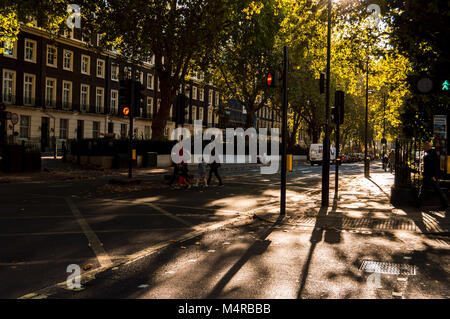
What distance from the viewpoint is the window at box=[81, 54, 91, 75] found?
156 ft

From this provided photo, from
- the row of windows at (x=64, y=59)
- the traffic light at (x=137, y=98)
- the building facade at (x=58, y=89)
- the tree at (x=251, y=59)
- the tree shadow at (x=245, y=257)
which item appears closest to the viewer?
the tree shadow at (x=245, y=257)

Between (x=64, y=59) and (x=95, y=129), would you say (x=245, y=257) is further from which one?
(x=95, y=129)

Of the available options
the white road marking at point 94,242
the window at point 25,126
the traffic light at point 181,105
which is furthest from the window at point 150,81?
the white road marking at point 94,242

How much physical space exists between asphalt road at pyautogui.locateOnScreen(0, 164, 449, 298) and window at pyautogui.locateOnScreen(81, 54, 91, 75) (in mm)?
39544

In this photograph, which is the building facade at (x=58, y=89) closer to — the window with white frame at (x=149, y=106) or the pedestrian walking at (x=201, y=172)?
the window with white frame at (x=149, y=106)

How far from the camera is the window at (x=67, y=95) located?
4554 cm

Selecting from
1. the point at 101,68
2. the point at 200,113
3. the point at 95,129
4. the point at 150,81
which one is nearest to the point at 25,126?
the point at 95,129

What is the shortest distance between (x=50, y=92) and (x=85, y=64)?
229 inches

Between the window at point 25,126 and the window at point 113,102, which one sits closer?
the window at point 25,126

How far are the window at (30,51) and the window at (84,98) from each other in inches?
A: 265

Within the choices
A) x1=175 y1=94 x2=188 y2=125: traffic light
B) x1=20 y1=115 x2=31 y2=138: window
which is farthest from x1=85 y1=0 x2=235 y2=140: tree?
x1=20 y1=115 x2=31 y2=138: window

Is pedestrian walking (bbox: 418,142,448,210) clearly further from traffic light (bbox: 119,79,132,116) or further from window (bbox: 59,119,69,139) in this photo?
window (bbox: 59,119,69,139)

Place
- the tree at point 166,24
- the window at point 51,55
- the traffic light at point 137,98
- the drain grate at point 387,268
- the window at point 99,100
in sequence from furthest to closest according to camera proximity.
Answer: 1. the window at point 99,100
2. the window at point 51,55
3. the tree at point 166,24
4. the traffic light at point 137,98
5. the drain grate at point 387,268
